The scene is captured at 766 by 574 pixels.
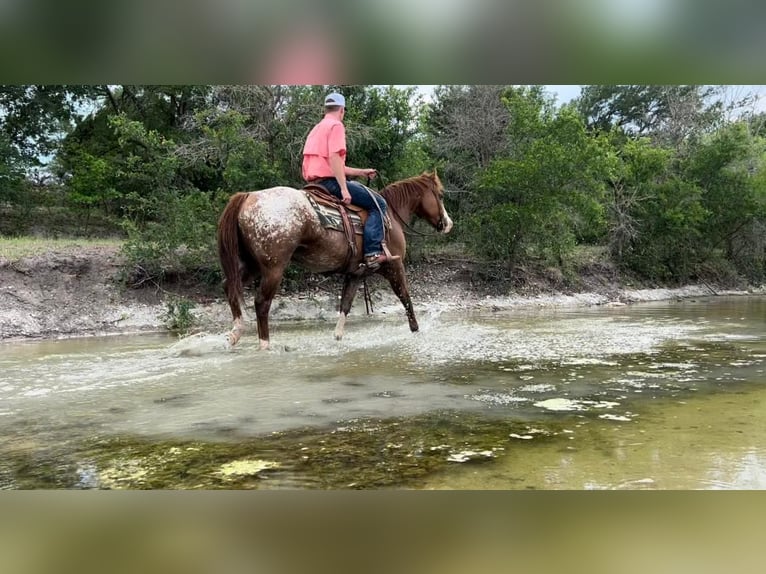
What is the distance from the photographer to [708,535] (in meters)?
1.75

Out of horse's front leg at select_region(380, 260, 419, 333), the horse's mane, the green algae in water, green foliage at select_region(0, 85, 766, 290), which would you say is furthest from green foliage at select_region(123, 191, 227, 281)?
the green algae in water

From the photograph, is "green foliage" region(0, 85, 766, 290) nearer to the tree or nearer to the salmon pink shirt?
the tree

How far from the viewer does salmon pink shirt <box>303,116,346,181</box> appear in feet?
18.4

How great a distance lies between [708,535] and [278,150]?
9585 millimetres

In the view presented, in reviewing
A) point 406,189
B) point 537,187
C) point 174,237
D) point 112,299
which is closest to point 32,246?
point 112,299

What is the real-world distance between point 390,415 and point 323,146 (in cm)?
353

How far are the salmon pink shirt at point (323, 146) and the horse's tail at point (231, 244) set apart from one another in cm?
88

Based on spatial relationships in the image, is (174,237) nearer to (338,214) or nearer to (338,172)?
(338,214)

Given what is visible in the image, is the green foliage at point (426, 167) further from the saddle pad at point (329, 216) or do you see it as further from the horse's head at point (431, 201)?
the horse's head at point (431, 201)

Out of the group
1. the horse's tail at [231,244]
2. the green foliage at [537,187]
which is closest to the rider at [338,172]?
the horse's tail at [231,244]

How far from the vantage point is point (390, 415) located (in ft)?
10.8

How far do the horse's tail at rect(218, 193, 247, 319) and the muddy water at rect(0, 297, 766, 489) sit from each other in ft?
2.56

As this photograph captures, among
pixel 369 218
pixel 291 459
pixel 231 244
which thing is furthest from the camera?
pixel 369 218
